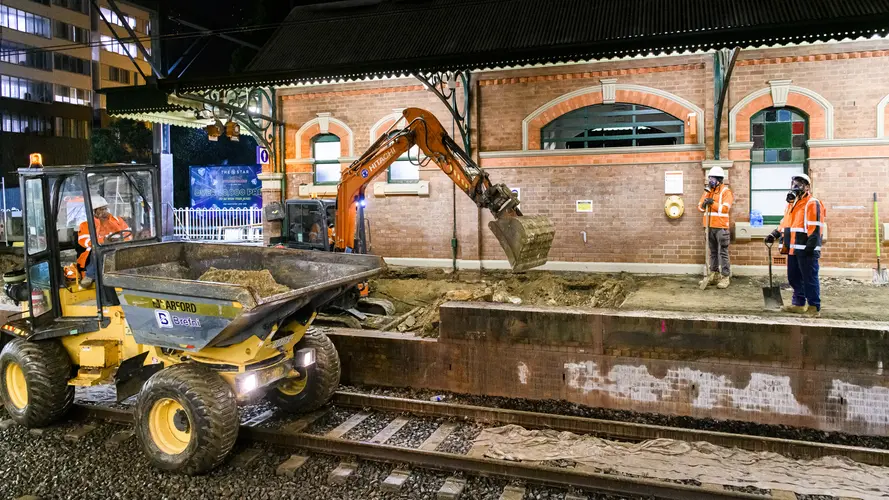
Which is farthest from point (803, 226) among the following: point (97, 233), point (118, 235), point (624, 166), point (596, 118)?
point (97, 233)

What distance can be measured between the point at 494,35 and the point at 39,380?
1200 cm

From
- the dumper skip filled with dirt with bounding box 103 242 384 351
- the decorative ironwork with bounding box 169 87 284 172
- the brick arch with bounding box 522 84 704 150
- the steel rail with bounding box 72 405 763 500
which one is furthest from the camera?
the decorative ironwork with bounding box 169 87 284 172

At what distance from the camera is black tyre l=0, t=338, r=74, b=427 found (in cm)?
641

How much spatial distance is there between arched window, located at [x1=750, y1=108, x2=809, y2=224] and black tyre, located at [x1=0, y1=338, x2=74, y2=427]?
13.0m

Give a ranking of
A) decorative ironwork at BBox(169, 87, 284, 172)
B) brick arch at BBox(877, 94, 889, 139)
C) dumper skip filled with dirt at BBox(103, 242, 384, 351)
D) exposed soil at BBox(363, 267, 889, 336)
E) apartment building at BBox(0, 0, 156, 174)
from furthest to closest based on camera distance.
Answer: apartment building at BBox(0, 0, 156, 174), decorative ironwork at BBox(169, 87, 284, 172), brick arch at BBox(877, 94, 889, 139), exposed soil at BBox(363, 267, 889, 336), dumper skip filled with dirt at BBox(103, 242, 384, 351)

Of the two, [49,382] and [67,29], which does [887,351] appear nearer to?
[49,382]

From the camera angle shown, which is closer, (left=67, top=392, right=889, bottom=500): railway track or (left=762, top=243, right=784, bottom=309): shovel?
(left=67, top=392, right=889, bottom=500): railway track

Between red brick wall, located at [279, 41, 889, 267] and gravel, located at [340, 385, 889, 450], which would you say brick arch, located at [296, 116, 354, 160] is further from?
gravel, located at [340, 385, 889, 450]

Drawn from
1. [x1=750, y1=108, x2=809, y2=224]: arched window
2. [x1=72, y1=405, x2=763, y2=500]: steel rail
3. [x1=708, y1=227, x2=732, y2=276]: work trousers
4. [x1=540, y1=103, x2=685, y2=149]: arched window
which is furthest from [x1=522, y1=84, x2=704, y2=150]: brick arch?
[x1=72, y1=405, x2=763, y2=500]: steel rail

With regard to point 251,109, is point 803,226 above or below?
below

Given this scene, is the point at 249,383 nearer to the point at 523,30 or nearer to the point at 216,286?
the point at 216,286

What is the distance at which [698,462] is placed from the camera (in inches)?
217

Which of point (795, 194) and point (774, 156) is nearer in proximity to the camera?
point (795, 194)

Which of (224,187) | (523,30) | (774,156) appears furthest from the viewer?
(224,187)
